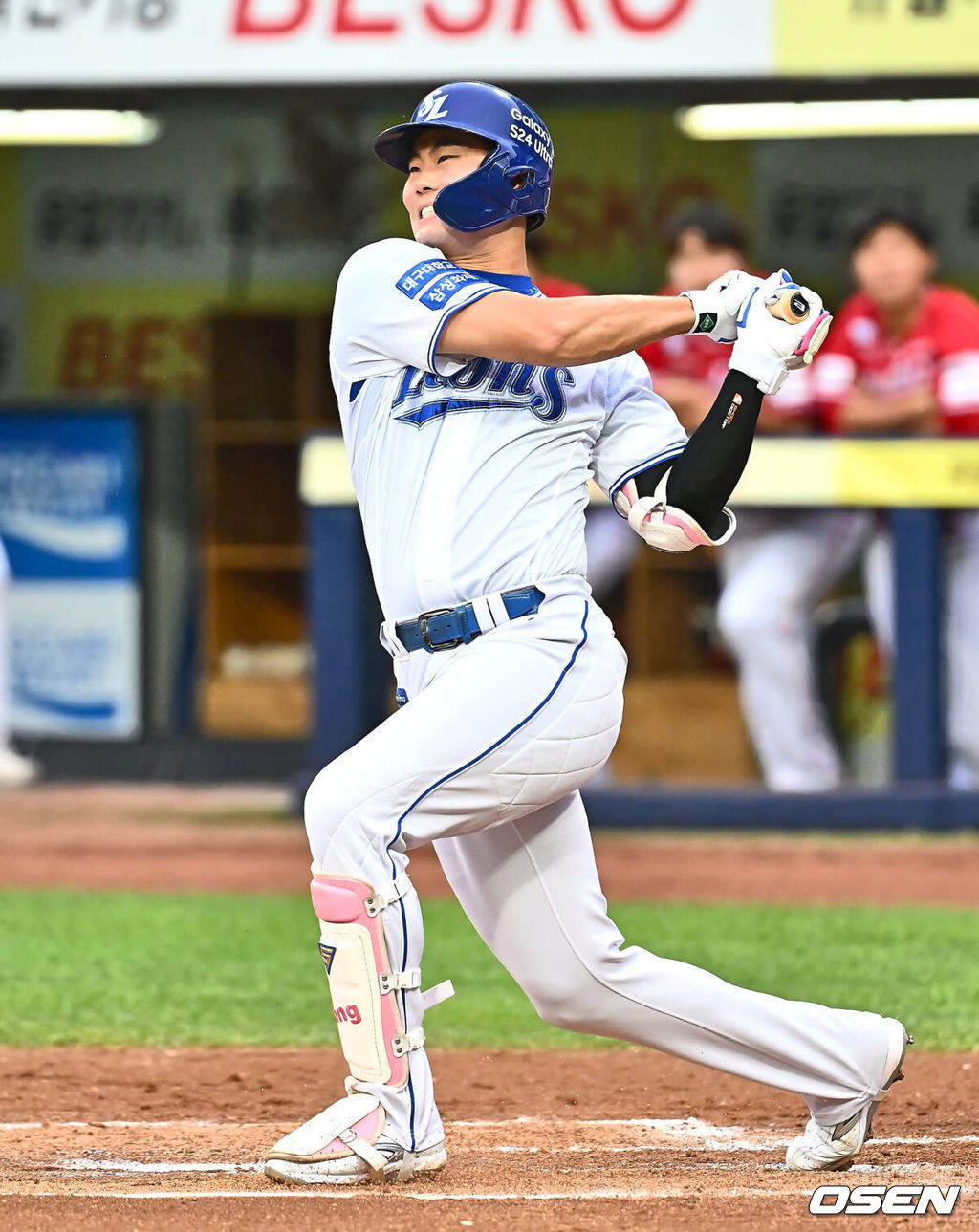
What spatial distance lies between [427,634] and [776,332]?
72 cm

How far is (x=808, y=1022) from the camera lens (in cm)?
350

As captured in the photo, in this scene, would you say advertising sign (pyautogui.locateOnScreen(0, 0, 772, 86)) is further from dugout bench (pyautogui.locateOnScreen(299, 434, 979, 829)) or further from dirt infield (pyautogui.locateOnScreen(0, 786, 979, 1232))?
dirt infield (pyautogui.locateOnScreen(0, 786, 979, 1232))

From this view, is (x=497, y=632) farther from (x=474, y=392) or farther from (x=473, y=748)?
(x=474, y=392)

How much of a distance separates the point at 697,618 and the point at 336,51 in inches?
112

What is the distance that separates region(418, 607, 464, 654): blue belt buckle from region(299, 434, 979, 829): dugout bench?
5.01 metres

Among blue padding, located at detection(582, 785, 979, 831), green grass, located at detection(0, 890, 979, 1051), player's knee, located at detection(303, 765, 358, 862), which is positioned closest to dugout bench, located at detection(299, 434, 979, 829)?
blue padding, located at detection(582, 785, 979, 831)

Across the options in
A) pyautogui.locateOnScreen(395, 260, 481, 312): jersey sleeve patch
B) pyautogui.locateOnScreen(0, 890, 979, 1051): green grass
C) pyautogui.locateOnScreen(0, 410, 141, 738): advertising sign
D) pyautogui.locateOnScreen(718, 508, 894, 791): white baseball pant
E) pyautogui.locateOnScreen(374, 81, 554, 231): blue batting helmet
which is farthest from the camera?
pyautogui.locateOnScreen(0, 410, 141, 738): advertising sign

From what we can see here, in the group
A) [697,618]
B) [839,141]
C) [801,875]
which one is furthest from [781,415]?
[839,141]

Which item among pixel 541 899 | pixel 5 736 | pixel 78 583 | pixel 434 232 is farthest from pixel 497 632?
pixel 78 583

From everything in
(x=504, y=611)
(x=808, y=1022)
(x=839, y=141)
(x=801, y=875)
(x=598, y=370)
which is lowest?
(x=801, y=875)

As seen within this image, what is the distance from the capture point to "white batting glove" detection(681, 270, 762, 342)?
3.42 m

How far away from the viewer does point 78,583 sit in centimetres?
1124

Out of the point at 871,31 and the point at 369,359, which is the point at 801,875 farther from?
the point at 369,359

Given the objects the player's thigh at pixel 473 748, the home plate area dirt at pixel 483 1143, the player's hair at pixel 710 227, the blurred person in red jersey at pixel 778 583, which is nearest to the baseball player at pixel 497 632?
the player's thigh at pixel 473 748
